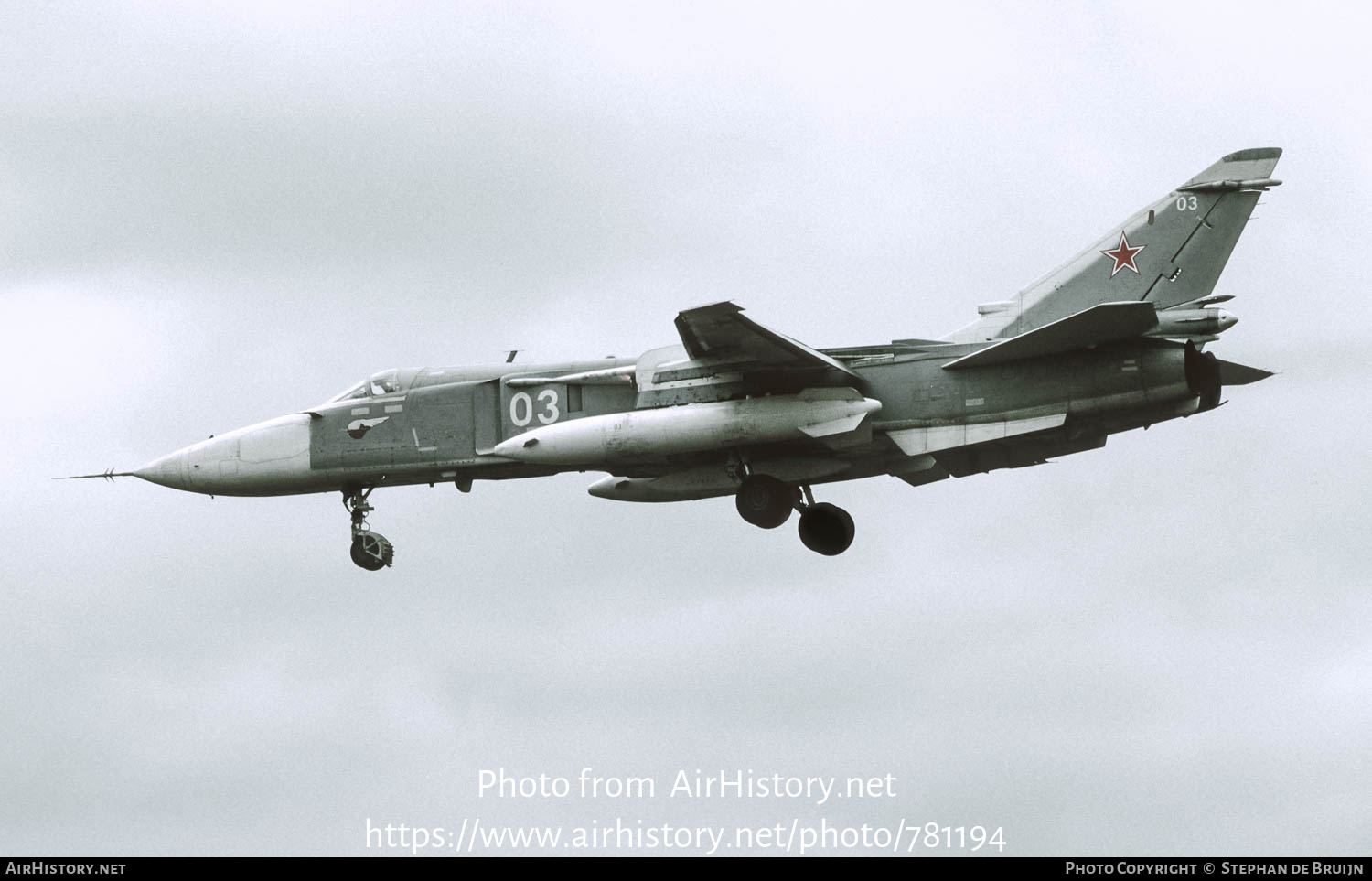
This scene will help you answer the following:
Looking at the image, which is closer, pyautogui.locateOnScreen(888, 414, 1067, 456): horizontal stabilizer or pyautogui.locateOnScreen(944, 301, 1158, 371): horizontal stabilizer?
pyautogui.locateOnScreen(944, 301, 1158, 371): horizontal stabilizer

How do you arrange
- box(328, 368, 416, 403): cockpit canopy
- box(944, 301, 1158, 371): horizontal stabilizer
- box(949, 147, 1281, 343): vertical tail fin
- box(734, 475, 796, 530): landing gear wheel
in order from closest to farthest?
box(944, 301, 1158, 371): horizontal stabilizer, box(949, 147, 1281, 343): vertical tail fin, box(734, 475, 796, 530): landing gear wheel, box(328, 368, 416, 403): cockpit canopy

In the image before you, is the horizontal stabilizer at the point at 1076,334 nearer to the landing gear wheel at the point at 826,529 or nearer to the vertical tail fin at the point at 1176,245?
the vertical tail fin at the point at 1176,245

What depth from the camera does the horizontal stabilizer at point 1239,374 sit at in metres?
34.4

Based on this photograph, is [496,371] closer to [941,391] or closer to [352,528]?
[352,528]

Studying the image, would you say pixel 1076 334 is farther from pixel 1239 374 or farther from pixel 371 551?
pixel 371 551

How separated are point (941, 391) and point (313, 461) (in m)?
10.4

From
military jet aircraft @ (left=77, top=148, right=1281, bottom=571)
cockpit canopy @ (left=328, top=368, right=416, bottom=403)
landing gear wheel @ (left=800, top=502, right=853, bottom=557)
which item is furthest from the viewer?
cockpit canopy @ (left=328, top=368, right=416, bottom=403)

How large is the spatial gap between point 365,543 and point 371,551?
16cm

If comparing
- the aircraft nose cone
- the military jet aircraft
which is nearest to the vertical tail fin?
the military jet aircraft

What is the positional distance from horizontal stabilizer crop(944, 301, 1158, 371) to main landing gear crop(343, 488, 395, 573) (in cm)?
994

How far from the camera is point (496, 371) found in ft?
121

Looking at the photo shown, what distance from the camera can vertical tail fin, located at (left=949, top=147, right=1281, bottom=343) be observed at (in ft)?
113

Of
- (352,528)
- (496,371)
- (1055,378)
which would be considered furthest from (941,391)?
(352,528)

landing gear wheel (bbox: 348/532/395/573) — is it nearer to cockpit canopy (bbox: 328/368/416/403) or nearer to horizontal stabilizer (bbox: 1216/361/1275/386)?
cockpit canopy (bbox: 328/368/416/403)
